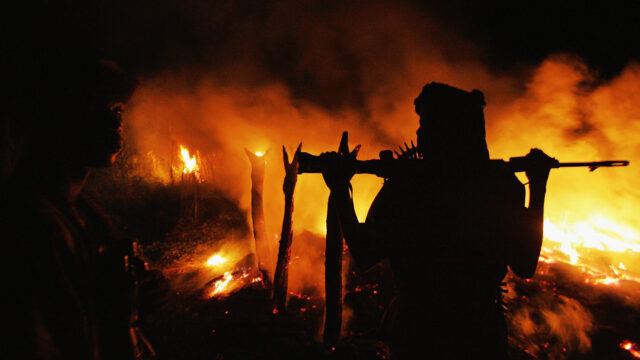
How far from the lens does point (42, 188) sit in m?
1.35

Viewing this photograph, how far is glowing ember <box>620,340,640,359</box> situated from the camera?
7891 millimetres

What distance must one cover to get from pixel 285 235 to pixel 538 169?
26.7 feet

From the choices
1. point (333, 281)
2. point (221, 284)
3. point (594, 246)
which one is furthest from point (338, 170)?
point (594, 246)

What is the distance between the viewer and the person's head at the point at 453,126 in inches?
96.0

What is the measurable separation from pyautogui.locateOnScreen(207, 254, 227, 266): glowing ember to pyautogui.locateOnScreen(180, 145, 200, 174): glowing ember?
A: 1229cm

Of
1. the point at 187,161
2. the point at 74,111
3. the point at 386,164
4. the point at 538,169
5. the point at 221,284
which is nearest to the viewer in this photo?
the point at 74,111

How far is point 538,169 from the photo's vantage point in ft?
8.73

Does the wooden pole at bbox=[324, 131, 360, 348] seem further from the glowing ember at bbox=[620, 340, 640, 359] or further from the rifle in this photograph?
the glowing ember at bbox=[620, 340, 640, 359]

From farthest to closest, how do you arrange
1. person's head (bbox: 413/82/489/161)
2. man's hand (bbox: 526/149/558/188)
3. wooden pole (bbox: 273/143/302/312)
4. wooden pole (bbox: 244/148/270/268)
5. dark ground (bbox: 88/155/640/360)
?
wooden pole (bbox: 244/148/270/268) < wooden pole (bbox: 273/143/302/312) < dark ground (bbox: 88/155/640/360) < man's hand (bbox: 526/149/558/188) < person's head (bbox: 413/82/489/161)

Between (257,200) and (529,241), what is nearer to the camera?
(529,241)

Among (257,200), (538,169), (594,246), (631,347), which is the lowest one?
(631,347)

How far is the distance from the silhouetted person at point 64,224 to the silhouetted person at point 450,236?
1940 mm

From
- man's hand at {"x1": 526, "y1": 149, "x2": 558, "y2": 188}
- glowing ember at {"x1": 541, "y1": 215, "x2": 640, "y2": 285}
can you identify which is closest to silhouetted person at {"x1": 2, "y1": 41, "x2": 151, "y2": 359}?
man's hand at {"x1": 526, "y1": 149, "x2": 558, "y2": 188}

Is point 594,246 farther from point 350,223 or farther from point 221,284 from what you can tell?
point 221,284
